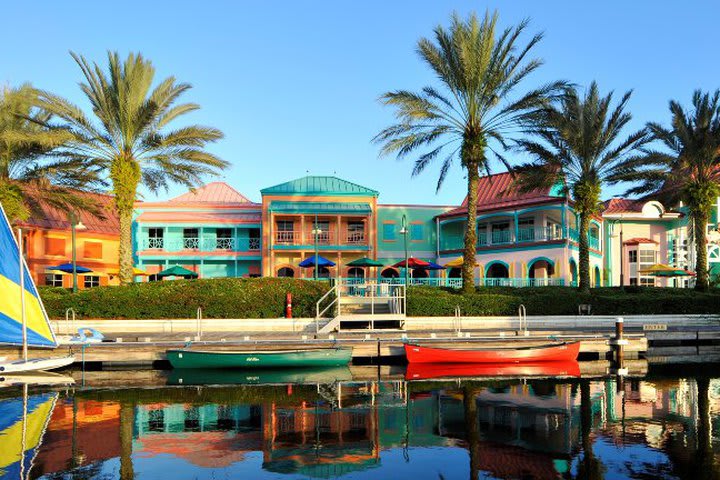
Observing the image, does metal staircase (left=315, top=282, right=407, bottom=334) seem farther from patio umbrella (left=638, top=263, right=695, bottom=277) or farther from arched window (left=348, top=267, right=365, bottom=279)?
patio umbrella (left=638, top=263, right=695, bottom=277)

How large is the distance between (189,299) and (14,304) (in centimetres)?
1088

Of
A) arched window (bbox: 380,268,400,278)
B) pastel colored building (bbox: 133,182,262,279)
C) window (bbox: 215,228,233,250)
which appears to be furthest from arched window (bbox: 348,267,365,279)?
window (bbox: 215,228,233,250)

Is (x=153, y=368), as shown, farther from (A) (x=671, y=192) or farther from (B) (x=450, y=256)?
(A) (x=671, y=192)

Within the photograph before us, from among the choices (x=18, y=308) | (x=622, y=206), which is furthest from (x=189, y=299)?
(x=622, y=206)

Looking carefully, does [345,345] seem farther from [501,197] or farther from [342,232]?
[501,197]

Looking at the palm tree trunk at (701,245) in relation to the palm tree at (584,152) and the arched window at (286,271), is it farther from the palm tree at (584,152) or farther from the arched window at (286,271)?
the arched window at (286,271)

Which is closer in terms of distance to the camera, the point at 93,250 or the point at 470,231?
the point at 470,231

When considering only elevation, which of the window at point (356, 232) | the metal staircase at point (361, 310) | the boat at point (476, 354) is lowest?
the boat at point (476, 354)

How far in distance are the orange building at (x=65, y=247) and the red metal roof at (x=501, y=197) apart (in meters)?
25.0

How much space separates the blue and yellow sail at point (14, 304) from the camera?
54.4 ft

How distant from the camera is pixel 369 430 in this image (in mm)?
13586

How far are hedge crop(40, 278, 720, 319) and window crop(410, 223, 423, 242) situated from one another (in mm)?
12751

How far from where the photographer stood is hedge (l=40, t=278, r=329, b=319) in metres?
27.2

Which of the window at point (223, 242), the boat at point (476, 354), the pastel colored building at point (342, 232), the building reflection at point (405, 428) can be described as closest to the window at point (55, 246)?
the pastel colored building at point (342, 232)
